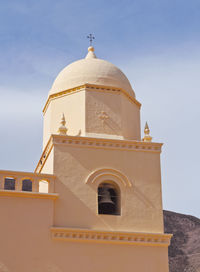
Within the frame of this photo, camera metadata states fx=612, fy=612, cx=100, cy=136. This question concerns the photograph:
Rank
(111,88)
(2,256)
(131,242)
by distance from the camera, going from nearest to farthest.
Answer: (2,256), (131,242), (111,88)

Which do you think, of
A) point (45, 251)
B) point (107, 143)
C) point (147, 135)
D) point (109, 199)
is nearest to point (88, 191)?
point (109, 199)

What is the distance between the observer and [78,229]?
15281mm

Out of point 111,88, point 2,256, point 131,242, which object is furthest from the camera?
point 111,88

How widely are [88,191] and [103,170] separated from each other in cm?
74

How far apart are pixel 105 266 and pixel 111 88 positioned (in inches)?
207

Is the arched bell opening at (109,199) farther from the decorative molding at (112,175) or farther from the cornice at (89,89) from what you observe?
the cornice at (89,89)

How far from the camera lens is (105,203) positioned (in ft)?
53.7

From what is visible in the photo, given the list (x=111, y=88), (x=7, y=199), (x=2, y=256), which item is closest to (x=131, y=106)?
(x=111, y=88)

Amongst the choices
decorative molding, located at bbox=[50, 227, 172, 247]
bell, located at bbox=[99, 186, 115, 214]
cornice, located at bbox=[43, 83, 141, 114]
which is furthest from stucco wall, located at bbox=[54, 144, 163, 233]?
cornice, located at bbox=[43, 83, 141, 114]

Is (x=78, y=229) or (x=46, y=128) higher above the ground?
(x=46, y=128)

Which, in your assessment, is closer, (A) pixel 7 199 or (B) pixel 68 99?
(A) pixel 7 199

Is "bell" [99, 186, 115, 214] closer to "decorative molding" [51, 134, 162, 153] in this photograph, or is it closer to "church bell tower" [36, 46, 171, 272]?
"church bell tower" [36, 46, 171, 272]

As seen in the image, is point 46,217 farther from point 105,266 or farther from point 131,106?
point 131,106

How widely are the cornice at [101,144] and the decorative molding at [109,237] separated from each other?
2389 millimetres
